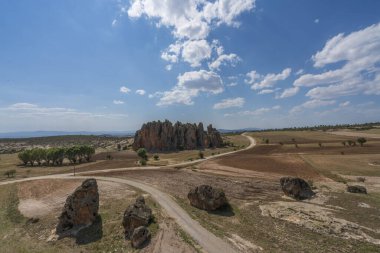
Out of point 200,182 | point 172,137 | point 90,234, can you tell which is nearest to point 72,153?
point 172,137

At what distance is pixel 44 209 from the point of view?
39312mm

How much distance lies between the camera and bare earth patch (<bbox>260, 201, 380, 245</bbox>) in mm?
24072

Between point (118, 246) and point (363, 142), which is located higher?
point (363, 142)

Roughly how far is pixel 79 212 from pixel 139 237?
35.9ft

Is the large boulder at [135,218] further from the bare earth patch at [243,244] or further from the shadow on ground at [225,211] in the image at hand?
the bare earth patch at [243,244]

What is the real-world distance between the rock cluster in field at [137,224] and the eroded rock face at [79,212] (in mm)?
6479

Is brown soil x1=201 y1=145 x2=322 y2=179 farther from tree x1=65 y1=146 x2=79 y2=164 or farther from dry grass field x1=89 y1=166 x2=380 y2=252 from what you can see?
tree x1=65 y1=146 x2=79 y2=164

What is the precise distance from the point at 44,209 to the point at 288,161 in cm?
6013

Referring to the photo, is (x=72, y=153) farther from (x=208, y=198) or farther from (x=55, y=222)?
(x=208, y=198)

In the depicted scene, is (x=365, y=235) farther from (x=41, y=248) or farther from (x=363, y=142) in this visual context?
(x=363, y=142)

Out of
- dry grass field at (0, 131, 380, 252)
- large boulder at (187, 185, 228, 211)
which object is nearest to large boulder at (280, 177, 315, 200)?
dry grass field at (0, 131, 380, 252)

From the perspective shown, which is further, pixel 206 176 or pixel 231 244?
pixel 206 176

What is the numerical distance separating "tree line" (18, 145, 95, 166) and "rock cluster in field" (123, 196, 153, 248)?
223 ft

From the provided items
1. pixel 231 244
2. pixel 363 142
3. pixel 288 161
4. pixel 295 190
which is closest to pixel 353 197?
pixel 295 190
